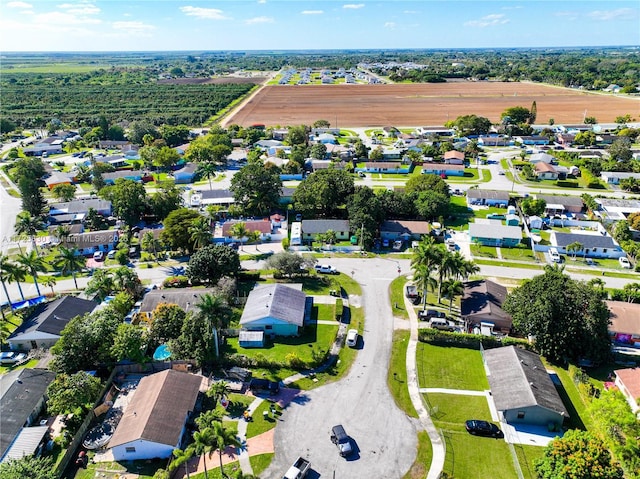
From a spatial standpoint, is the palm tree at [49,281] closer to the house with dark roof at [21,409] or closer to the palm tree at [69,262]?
the palm tree at [69,262]

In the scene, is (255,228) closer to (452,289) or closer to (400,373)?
(452,289)

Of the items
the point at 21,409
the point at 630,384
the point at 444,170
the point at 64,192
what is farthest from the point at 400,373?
the point at 64,192

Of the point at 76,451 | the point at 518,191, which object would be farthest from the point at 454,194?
the point at 76,451

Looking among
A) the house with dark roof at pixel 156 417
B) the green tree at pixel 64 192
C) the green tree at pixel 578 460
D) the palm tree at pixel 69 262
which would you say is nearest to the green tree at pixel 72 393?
the house with dark roof at pixel 156 417

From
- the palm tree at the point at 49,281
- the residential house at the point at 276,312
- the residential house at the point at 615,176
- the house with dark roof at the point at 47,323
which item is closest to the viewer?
the house with dark roof at the point at 47,323

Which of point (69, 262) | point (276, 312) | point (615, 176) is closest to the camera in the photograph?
point (276, 312)

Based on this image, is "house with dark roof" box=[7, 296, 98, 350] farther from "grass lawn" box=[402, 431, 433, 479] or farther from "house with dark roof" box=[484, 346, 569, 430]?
"house with dark roof" box=[484, 346, 569, 430]

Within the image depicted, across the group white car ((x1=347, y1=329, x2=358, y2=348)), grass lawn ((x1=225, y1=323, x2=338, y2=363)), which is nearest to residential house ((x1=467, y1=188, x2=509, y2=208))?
white car ((x1=347, y1=329, x2=358, y2=348))
